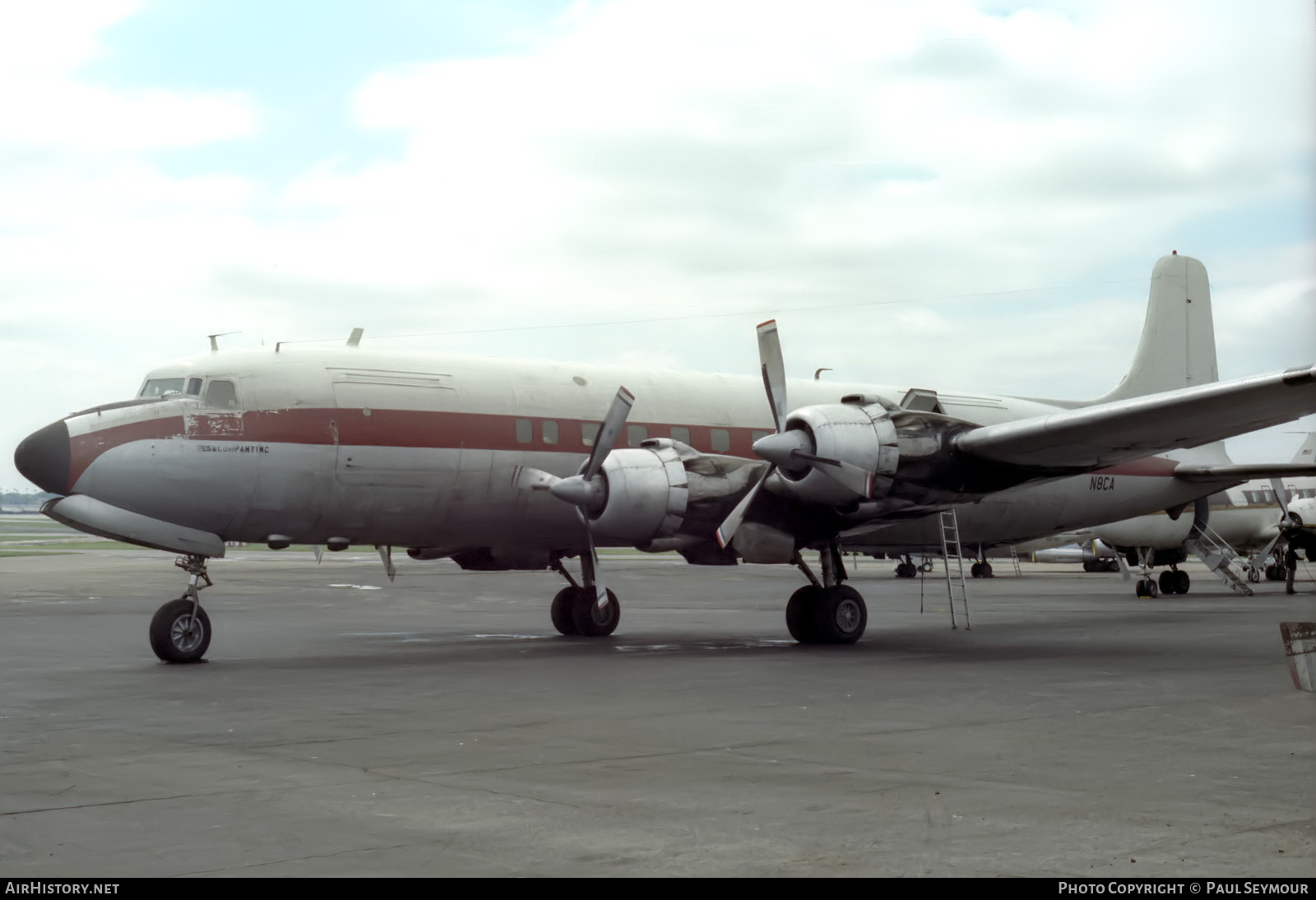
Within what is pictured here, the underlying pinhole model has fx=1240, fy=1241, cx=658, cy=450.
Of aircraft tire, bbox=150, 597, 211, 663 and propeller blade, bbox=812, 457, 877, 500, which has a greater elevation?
propeller blade, bbox=812, 457, 877, 500

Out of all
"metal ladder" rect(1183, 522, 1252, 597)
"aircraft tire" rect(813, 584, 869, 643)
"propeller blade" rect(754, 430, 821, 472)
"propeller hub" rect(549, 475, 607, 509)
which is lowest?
"metal ladder" rect(1183, 522, 1252, 597)

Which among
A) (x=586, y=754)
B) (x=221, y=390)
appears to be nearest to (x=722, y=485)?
(x=221, y=390)

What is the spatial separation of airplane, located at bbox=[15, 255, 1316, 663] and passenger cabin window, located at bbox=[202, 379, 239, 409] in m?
0.04

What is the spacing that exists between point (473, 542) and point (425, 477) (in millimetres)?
1580

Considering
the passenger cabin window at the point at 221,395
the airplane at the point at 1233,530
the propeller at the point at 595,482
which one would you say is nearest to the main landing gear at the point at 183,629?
the passenger cabin window at the point at 221,395

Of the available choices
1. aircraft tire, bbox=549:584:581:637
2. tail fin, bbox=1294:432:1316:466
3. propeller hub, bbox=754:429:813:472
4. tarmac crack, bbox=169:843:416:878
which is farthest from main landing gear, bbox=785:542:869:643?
tail fin, bbox=1294:432:1316:466

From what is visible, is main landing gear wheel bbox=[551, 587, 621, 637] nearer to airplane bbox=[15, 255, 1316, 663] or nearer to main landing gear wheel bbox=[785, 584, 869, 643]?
airplane bbox=[15, 255, 1316, 663]

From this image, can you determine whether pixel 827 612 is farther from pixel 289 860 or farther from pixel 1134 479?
pixel 289 860

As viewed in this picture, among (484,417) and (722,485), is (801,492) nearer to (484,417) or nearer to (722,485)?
(722,485)

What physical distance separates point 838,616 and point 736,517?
2147 millimetres

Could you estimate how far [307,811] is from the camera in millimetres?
6547

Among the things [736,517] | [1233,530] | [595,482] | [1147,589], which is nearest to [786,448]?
[736,517]

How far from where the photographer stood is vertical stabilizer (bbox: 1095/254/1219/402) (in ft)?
73.9

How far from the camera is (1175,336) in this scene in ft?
75.0
